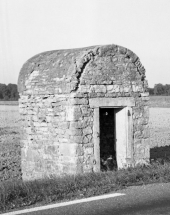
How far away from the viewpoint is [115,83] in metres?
11.2

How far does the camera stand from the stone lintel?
10.8m

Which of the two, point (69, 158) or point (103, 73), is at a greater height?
point (103, 73)

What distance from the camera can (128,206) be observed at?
642 centimetres

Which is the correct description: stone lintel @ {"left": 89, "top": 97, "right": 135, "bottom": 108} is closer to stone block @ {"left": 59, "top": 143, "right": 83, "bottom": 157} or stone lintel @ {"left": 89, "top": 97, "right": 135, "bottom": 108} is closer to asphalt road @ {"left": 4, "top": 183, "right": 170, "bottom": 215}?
stone block @ {"left": 59, "top": 143, "right": 83, "bottom": 157}

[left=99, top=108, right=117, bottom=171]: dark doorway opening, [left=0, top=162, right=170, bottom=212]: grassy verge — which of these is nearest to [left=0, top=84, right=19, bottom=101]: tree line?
[left=99, top=108, right=117, bottom=171]: dark doorway opening

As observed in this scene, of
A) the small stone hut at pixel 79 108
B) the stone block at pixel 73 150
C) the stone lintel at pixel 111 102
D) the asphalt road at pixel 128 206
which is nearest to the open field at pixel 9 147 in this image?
the small stone hut at pixel 79 108

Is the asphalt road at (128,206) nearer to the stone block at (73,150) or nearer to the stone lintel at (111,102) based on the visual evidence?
the stone block at (73,150)

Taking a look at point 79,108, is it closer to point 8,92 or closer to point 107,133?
point 107,133

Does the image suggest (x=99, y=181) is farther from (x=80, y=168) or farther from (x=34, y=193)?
(x=80, y=168)

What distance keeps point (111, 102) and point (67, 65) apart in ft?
4.37

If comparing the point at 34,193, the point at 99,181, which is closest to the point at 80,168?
Answer: the point at 99,181

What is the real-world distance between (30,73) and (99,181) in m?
4.90

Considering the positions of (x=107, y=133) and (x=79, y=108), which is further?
(x=107, y=133)

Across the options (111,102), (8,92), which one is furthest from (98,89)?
(8,92)
